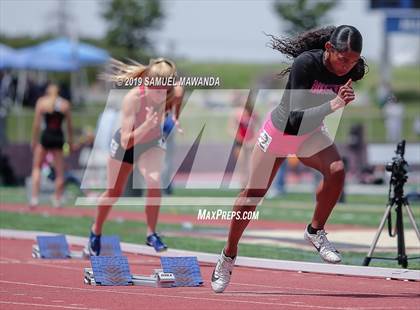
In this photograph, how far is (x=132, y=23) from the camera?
5519 cm

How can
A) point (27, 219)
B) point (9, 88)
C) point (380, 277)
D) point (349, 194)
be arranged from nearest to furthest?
point (380, 277) → point (27, 219) → point (349, 194) → point (9, 88)

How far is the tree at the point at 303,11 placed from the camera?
48825mm

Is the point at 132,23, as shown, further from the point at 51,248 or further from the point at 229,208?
the point at 51,248

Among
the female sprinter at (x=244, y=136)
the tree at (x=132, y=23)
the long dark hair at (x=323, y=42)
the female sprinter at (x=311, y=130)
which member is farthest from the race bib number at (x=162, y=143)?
the tree at (x=132, y=23)

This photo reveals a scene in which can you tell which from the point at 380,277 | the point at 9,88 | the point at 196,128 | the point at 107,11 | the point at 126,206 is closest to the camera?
the point at 380,277

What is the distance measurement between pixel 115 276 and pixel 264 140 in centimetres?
183

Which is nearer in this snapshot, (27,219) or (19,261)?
(19,261)

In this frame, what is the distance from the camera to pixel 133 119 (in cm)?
1250

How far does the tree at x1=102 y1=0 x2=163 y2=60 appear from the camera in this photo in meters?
54.4

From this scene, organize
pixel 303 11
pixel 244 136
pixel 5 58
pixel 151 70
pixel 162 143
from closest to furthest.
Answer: pixel 151 70, pixel 162 143, pixel 244 136, pixel 5 58, pixel 303 11

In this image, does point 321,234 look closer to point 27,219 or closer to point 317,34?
point 317,34

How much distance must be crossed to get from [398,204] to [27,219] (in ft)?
27.1

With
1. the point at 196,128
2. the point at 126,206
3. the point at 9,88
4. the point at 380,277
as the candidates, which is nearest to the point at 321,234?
the point at 380,277

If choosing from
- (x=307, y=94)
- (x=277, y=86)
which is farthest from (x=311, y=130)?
(x=277, y=86)
